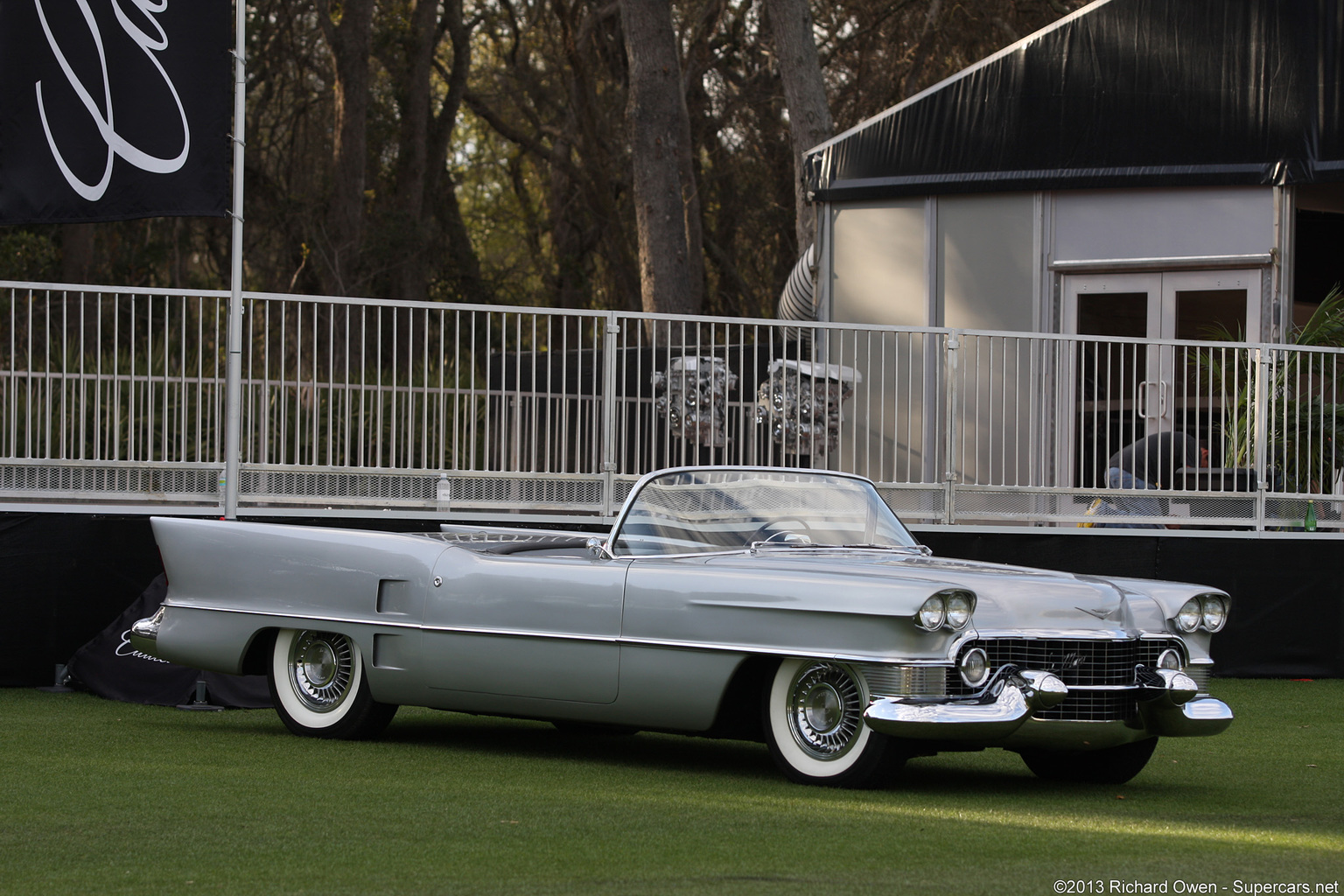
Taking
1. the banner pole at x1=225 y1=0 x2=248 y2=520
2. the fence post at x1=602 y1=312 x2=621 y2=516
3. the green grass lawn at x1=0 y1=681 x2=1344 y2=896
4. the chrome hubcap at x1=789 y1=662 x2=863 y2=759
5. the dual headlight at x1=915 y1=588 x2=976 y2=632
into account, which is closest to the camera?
the green grass lawn at x1=0 y1=681 x2=1344 y2=896

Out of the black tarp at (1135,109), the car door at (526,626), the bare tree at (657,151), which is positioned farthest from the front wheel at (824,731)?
the bare tree at (657,151)

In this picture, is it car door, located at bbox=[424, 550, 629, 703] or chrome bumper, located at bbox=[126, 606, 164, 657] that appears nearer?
car door, located at bbox=[424, 550, 629, 703]

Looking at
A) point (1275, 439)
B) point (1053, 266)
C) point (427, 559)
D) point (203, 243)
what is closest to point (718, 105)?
point (203, 243)

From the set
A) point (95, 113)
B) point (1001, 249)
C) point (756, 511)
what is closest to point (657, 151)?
point (1001, 249)

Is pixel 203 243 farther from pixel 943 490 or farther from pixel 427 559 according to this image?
pixel 427 559

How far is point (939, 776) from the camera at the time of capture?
650cm

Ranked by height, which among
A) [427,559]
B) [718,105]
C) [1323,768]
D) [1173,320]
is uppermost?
[718,105]

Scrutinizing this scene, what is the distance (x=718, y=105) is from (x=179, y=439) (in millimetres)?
23684

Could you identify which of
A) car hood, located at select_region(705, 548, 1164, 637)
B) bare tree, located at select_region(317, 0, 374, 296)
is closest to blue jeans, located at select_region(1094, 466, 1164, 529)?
car hood, located at select_region(705, 548, 1164, 637)

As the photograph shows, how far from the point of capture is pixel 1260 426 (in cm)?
1139

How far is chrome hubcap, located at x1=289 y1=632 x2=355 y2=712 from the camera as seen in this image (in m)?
7.35

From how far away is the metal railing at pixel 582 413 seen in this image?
1007 cm

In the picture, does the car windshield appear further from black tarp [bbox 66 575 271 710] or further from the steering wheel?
black tarp [bbox 66 575 271 710]

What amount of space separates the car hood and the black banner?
17.1 feet
